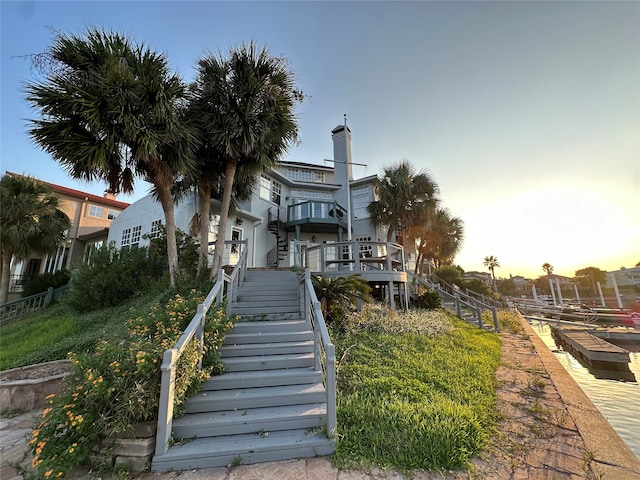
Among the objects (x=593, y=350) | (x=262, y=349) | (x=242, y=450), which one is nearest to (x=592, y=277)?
(x=593, y=350)

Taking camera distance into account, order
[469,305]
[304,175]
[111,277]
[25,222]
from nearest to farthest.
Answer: [111,277] → [469,305] → [25,222] → [304,175]

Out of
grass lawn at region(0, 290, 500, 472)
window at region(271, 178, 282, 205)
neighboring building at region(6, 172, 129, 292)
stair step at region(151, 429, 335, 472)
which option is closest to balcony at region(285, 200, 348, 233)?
window at region(271, 178, 282, 205)

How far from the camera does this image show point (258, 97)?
344 inches

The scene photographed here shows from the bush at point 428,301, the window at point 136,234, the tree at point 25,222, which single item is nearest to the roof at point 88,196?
the tree at point 25,222

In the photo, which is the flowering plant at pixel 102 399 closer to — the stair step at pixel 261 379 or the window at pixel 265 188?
the stair step at pixel 261 379

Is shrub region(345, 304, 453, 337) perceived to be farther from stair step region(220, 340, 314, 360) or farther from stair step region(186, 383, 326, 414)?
stair step region(186, 383, 326, 414)

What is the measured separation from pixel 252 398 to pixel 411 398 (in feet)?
8.38

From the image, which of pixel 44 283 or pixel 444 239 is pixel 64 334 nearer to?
pixel 44 283

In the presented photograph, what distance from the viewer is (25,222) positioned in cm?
1324

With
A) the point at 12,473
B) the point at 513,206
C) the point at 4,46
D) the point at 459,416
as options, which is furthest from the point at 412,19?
the point at 12,473

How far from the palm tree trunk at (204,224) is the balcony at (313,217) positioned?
6.18m

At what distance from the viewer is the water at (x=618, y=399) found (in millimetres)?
4641

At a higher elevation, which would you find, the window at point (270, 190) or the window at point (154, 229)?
the window at point (270, 190)

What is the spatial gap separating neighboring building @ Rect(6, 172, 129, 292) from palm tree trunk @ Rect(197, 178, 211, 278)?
13.2 metres
